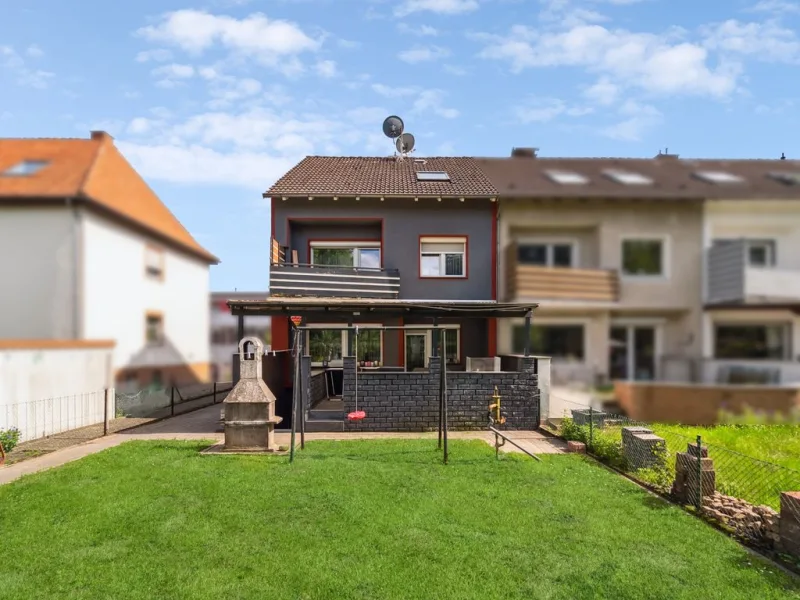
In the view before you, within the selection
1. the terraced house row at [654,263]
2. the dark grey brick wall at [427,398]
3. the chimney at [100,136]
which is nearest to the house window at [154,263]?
the chimney at [100,136]

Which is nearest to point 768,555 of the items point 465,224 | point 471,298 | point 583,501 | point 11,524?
point 583,501

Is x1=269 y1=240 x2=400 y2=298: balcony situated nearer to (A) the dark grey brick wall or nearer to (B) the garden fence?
(A) the dark grey brick wall

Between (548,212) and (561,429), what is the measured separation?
667 centimetres

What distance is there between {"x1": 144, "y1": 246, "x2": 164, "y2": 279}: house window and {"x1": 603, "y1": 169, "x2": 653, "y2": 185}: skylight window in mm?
2417

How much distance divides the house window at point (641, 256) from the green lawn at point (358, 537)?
2.38 m

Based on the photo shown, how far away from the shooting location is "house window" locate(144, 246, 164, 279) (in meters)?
2.26

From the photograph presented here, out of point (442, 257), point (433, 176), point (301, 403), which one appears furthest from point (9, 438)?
point (433, 176)

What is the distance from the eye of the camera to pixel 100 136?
2.49 meters

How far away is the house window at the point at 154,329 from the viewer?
2223 mm

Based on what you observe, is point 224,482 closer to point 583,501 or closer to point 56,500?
point 56,500

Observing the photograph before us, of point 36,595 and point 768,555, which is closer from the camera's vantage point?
point 36,595

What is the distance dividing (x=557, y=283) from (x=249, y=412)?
6.16 meters

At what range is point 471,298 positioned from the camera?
12.2 m

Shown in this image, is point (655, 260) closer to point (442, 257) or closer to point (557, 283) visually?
point (557, 283)
